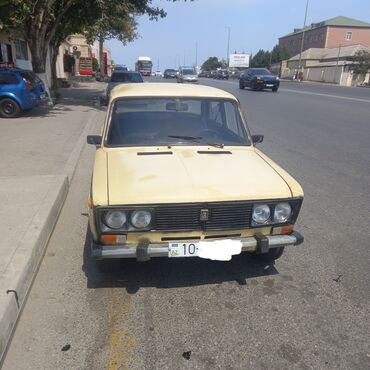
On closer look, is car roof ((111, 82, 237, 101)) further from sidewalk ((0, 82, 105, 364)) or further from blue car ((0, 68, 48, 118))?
blue car ((0, 68, 48, 118))

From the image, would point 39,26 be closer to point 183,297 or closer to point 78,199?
point 78,199

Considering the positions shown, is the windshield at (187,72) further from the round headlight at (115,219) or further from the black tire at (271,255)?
the round headlight at (115,219)

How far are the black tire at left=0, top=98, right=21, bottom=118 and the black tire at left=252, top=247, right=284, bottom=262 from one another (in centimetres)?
1145

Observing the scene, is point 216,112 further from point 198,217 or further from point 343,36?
point 343,36

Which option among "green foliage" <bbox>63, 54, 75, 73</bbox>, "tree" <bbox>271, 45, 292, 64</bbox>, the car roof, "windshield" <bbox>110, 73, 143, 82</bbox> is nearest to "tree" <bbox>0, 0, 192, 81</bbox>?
"windshield" <bbox>110, 73, 143, 82</bbox>

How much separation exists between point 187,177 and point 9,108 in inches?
454

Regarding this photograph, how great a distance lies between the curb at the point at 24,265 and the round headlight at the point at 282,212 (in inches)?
86.2

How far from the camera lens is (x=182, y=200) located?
10.0 ft

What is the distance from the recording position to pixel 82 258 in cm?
399

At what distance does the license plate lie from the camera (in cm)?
313

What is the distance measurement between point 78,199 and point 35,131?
5.69 metres

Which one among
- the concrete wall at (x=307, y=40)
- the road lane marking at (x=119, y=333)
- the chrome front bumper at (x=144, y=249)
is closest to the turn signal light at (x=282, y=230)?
the chrome front bumper at (x=144, y=249)


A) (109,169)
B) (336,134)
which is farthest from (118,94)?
(336,134)

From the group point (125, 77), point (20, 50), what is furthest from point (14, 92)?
point (20, 50)
